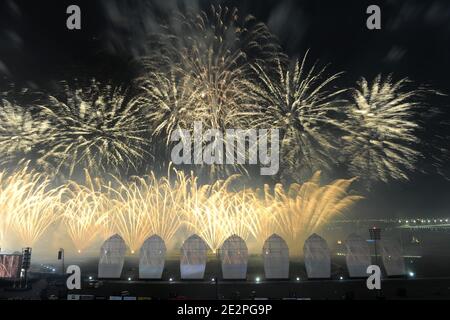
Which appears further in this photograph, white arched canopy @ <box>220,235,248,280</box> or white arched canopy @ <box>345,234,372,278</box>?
white arched canopy @ <box>345,234,372,278</box>

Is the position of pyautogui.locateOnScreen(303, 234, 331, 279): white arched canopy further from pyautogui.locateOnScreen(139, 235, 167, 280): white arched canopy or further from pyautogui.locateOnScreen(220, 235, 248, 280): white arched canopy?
pyautogui.locateOnScreen(139, 235, 167, 280): white arched canopy

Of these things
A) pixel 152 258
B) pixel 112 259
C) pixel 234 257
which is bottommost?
pixel 112 259

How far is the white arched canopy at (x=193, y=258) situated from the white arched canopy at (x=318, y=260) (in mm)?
21184

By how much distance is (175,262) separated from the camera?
114 m

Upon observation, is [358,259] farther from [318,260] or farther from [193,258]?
[193,258]

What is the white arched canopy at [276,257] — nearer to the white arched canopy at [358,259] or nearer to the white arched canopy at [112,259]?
the white arched canopy at [358,259]

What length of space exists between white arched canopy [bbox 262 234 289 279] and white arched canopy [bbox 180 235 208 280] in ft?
42.1

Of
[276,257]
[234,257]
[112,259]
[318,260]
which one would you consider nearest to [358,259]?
[318,260]

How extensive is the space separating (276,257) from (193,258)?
17.1 meters

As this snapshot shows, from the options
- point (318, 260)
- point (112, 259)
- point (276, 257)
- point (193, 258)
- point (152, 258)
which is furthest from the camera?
point (112, 259)

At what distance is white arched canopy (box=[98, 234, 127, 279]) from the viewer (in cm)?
8006

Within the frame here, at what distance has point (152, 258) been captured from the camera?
7906cm

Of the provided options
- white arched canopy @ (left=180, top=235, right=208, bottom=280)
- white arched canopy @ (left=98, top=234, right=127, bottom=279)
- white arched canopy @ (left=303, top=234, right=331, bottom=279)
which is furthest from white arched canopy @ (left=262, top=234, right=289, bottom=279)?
white arched canopy @ (left=98, top=234, right=127, bottom=279)
